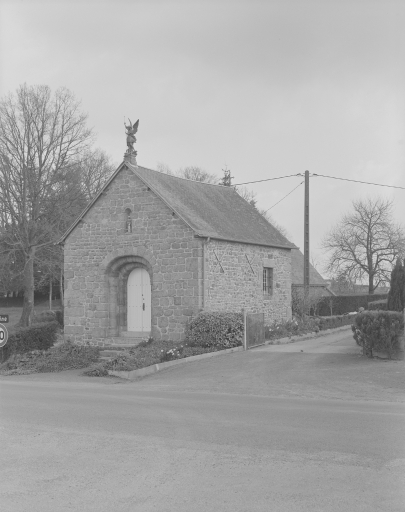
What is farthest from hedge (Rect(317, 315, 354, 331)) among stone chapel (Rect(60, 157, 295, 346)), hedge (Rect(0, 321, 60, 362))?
hedge (Rect(0, 321, 60, 362))

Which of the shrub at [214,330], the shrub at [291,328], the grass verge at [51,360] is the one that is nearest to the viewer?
the grass verge at [51,360]

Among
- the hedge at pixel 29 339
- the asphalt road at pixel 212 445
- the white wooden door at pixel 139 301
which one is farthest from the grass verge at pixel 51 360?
the asphalt road at pixel 212 445

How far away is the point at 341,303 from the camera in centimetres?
3975

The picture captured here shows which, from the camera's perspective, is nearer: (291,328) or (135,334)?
(135,334)

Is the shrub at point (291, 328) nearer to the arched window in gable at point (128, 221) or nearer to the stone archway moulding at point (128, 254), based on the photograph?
the stone archway moulding at point (128, 254)

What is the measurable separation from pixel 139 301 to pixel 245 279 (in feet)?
12.9

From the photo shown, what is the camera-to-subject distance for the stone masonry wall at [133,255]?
821 inches

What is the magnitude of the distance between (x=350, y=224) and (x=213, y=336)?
3029 cm

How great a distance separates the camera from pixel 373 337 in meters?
16.3

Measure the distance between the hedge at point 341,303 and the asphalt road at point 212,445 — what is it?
23.2 m

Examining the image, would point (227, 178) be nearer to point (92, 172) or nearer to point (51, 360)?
point (92, 172)

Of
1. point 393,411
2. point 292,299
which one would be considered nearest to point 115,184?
point 292,299

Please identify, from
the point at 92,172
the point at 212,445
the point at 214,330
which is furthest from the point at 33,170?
the point at 212,445

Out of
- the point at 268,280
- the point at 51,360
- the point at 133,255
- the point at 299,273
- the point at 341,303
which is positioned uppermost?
the point at 133,255
